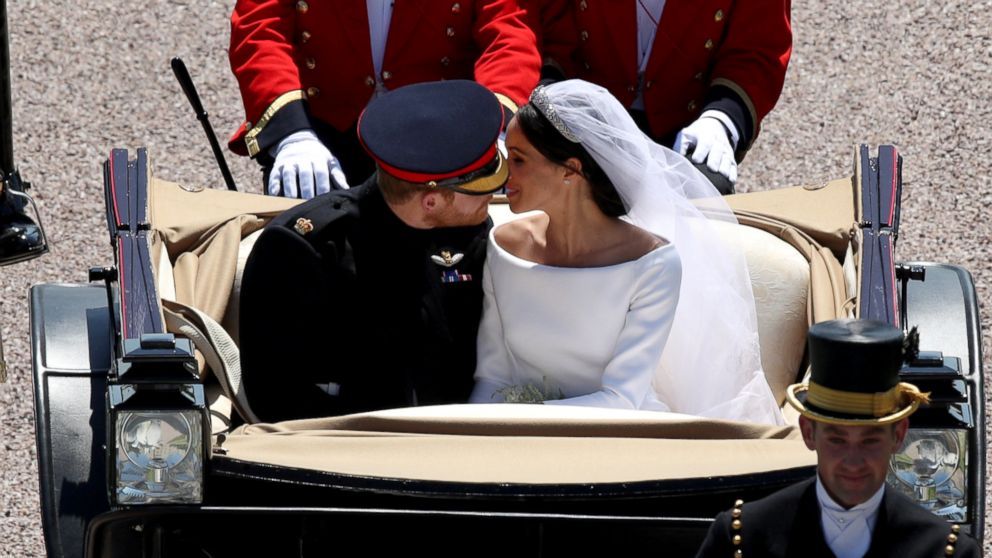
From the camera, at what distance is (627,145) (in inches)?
133

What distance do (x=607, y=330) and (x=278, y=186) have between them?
830 mm

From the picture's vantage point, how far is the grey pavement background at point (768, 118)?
18.4 feet

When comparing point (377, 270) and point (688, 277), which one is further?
point (688, 277)

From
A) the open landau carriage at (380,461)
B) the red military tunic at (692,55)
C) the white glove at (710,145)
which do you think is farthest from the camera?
the red military tunic at (692,55)

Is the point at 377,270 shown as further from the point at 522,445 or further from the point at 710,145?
the point at 710,145

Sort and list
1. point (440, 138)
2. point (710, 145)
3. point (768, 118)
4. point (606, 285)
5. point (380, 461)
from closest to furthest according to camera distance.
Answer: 1. point (380, 461)
2. point (440, 138)
3. point (606, 285)
4. point (710, 145)
5. point (768, 118)

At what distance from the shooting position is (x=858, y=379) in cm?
226

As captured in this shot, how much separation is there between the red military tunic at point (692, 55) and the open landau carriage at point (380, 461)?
33.0 inches

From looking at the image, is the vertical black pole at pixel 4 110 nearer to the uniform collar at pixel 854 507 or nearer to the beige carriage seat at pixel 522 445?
the beige carriage seat at pixel 522 445

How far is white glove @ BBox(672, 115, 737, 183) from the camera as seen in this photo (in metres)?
3.95

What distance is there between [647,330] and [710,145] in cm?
70

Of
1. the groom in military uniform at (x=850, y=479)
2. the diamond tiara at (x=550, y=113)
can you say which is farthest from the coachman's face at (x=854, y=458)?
the diamond tiara at (x=550, y=113)

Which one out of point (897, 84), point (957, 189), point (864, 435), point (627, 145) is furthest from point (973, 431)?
point (897, 84)

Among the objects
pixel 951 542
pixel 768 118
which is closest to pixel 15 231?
pixel 951 542
